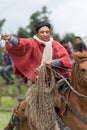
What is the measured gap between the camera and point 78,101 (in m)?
7.53

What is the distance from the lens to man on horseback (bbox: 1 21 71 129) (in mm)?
7957

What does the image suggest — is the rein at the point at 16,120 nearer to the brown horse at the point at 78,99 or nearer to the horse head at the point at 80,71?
the brown horse at the point at 78,99

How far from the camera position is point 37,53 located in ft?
27.0

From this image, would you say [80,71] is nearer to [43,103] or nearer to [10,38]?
[43,103]

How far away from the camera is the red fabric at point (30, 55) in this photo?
8039mm

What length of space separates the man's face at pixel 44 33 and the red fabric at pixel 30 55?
0.11m

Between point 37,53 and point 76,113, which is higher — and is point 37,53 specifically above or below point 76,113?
above

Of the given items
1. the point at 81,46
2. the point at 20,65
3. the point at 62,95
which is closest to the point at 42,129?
the point at 62,95

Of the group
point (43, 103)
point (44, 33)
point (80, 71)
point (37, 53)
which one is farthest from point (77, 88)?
point (44, 33)

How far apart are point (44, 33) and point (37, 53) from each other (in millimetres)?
348

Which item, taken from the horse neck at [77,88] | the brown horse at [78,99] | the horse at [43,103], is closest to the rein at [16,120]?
the horse at [43,103]

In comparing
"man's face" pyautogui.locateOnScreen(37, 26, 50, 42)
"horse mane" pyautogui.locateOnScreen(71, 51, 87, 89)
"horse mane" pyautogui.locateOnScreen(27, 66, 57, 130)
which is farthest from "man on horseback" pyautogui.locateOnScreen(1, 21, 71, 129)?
"horse mane" pyautogui.locateOnScreen(71, 51, 87, 89)

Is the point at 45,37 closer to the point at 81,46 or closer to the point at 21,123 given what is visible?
the point at 21,123

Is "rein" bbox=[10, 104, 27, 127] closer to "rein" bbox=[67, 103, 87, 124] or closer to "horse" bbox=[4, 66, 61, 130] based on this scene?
"horse" bbox=[4, 66, 61, 130]
